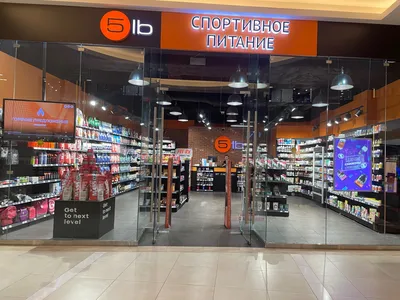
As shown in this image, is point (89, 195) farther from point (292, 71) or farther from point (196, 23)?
point (292, 71)

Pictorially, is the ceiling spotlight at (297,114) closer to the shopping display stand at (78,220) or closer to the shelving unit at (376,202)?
the shelving unit at (376,202)

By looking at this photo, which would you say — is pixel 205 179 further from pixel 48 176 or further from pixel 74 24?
pixel 74 24

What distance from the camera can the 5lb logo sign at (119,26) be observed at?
17.3 ft

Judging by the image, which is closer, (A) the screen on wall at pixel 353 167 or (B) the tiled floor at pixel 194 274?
(B) the tiled floor at pixel 194 274

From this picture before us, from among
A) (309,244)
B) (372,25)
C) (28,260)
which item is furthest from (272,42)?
(28,260)

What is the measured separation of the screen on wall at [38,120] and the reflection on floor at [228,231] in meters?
1.68

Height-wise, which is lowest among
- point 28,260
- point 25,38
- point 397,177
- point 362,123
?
point 28,260

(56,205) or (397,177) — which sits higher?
(397,177)

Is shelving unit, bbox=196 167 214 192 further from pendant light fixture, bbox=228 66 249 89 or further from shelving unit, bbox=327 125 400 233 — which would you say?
pendant light fixture, bbox=228 66 249 89

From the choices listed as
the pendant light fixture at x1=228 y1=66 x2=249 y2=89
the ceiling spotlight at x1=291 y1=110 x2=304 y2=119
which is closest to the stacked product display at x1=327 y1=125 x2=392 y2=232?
the pendant light fixture at x1=228 y1=66 x2=249 y2=89

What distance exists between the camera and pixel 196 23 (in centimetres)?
537

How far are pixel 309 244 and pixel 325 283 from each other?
5.27 feet

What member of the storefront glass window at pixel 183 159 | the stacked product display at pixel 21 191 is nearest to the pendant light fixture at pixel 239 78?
the storefront glass window at pixel 183 159

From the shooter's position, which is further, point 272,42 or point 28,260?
point 272,42
